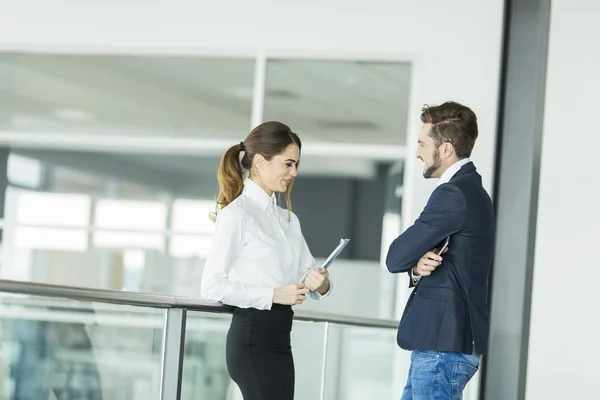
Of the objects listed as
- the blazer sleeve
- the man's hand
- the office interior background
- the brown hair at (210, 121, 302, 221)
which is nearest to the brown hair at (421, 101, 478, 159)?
the blazer sleeve

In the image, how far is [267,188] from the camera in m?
3.33

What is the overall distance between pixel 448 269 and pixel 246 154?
800 mm

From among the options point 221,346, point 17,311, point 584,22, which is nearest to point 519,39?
point 584,22

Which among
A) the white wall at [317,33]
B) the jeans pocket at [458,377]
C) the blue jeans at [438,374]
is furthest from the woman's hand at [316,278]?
the white wall at [317,33]

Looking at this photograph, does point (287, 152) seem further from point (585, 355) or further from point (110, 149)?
point (110, 149)

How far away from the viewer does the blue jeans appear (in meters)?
2.96

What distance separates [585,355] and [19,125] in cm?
420

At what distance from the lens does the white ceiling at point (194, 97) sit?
6.50m

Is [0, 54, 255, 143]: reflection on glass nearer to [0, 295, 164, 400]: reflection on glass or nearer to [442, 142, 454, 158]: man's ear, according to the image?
[0, 295, 164, 400]: reflection on glass

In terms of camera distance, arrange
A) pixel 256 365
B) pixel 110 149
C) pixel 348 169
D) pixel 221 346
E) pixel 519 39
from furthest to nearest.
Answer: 1. pixel 110 149
2. pixel 348 169
3. pixel 519 39
4. pixel 221 346
5. pixel 256 365

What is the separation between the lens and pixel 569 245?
593 centimetres

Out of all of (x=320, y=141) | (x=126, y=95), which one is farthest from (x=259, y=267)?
(x=126, y=95)

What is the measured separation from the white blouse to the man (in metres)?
0.36

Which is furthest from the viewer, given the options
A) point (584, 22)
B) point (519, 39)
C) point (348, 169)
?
point (348, 169)
